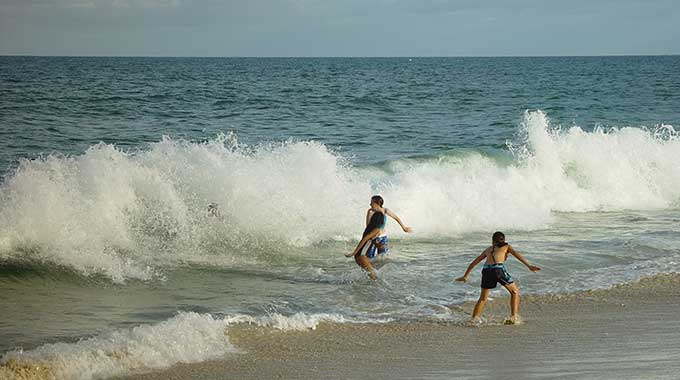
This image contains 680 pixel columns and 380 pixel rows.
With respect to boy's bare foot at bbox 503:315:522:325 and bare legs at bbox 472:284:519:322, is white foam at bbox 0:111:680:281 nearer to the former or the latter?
bare legs at bbox 472:284:519:322

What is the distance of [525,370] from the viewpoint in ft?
23.0

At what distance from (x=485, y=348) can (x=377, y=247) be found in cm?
376

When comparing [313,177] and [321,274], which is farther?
[313,177]

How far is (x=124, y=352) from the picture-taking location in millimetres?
7414

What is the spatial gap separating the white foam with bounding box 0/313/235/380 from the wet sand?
0.19 metres

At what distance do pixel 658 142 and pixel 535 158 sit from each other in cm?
399

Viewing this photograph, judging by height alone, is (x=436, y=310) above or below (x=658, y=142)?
below

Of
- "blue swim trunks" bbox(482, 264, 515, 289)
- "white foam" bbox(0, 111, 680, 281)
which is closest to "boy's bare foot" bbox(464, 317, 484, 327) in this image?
"blue swim trunks" bbox(482, 264, 515, 289)

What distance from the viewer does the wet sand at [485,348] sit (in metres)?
7.02

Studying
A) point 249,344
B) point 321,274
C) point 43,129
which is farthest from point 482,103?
point 249,344

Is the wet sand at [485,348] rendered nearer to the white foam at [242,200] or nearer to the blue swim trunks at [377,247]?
the blue swim trunks at [377,247]

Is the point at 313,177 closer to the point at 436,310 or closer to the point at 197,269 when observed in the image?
the point at 197,269

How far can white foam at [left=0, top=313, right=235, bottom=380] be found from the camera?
7.04 metres

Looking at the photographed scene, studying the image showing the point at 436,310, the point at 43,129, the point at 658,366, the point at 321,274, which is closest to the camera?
the point at 658,366
